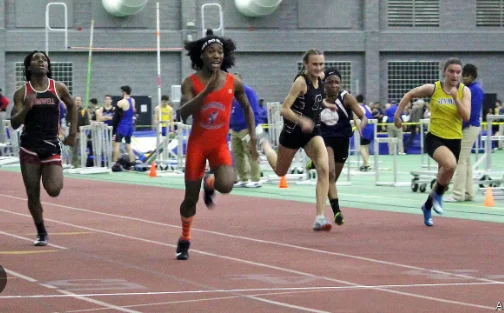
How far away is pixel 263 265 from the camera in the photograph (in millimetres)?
11219

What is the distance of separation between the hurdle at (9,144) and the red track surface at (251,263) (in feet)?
63.2

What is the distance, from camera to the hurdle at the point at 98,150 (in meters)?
30.7

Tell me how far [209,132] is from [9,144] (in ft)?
91.3

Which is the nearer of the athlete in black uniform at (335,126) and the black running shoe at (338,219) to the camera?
the black running shoe at (338,219)

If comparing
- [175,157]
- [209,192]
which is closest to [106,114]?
[175,157]

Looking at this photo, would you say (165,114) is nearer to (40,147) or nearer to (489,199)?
(489,199)

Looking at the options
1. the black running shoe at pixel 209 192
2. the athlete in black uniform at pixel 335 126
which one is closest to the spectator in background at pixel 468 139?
the athlete in black uniform at pixel 335 126

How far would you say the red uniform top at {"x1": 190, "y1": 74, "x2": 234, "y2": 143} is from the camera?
11625mm

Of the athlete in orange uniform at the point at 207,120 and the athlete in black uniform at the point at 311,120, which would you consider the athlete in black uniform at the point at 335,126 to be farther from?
the athlete in orange uniform at the point at 207,120

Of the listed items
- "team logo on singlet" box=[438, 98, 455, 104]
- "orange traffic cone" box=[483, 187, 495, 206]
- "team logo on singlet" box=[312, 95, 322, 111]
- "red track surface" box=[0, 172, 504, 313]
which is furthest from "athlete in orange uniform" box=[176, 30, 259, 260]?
"orange traffic cone" box=[483, 187, 495, 206]

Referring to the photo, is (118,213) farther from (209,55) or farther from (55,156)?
(209,55)

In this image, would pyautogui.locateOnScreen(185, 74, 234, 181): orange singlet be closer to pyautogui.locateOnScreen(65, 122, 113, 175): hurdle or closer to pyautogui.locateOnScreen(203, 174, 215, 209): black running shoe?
pyautogui.locateOnScreen(203, 174, 215, 209): black running shoe

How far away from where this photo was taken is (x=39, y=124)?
1280cm

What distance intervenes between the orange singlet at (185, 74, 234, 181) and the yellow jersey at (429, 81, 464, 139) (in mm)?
4565
